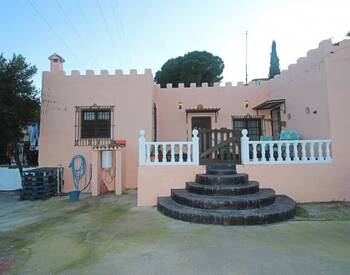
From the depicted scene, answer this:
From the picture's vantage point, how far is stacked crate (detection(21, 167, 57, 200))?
7.29 m

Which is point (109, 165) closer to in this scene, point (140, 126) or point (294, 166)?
point (140, 126)

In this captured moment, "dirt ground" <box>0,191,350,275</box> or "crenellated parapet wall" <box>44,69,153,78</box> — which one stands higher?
"crenellated parapet wall" <box>44,69,153,78</box>

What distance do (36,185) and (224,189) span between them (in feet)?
19.0

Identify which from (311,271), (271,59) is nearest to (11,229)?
(311,271)

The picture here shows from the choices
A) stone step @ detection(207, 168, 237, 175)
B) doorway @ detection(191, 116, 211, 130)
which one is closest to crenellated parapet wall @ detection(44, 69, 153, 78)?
doorway @ detection(191, 116, 211, 130)

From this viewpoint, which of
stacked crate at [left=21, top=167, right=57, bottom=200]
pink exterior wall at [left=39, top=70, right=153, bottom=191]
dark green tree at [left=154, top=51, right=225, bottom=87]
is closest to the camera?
stacked crate at [left=21, top=167, right=57, bottom=200]

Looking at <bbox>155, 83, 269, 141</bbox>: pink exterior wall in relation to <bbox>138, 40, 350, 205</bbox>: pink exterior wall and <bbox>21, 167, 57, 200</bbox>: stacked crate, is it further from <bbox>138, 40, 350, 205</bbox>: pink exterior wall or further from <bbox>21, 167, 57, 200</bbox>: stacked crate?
<bbox>21, 167, 57, 200</bbox>: stacked crate

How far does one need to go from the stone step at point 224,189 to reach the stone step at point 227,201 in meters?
0.11

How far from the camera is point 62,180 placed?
325 inches

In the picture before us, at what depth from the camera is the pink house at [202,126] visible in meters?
5.93

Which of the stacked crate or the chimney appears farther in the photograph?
the chimney

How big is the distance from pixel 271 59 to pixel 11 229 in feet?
76.1

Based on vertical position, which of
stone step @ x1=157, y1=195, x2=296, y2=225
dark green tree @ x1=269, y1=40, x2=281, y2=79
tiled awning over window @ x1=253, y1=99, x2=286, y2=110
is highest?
dark green tree @ x1=269, y1=40, x2=281, y2=79

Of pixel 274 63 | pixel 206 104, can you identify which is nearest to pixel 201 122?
pixel 206 104
